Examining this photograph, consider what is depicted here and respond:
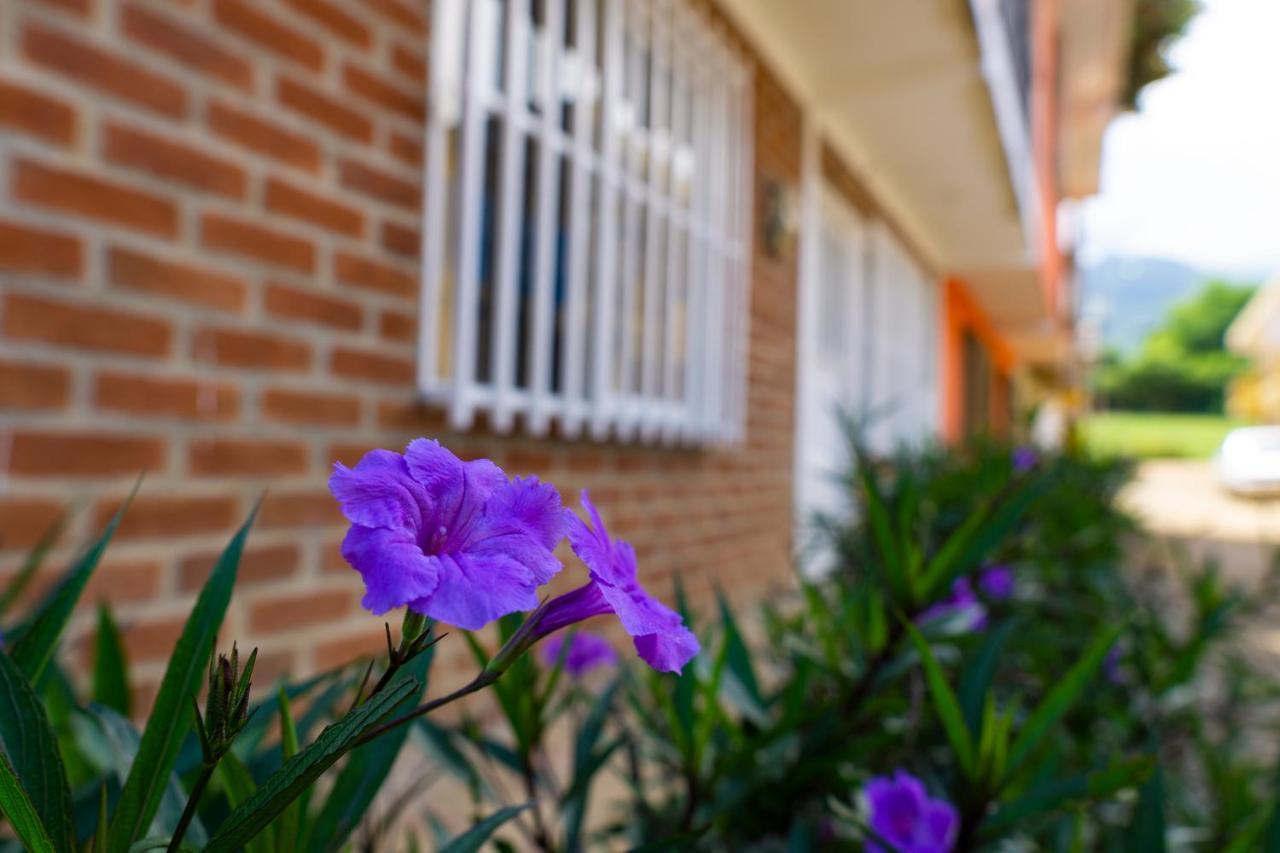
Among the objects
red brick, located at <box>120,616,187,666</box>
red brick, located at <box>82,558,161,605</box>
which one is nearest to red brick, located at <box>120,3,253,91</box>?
red brick, located at <box>82,558,161,605</box>

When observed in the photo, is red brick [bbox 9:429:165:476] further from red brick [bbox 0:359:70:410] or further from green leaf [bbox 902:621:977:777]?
green leaf [bbox 902:621:977:777]

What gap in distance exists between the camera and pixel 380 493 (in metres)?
0.30

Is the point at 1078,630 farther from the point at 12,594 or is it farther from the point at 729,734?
the point at 12,594

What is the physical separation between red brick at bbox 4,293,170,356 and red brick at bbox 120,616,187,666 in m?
0.50

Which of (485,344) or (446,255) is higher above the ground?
(446,255)

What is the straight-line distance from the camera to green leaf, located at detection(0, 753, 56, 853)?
0.86 ft

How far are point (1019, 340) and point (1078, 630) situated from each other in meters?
15.5

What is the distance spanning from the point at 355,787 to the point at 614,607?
0.72 feet

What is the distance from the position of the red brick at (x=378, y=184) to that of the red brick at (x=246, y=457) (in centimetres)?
61

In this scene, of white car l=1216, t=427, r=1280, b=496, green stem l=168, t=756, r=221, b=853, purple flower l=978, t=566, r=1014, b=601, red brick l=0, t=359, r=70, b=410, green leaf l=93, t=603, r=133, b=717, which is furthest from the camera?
white car l=1216, t=427, r=1280, b=496

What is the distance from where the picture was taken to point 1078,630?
5.78 feet

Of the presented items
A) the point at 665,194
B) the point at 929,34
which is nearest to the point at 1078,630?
the point at 665,194

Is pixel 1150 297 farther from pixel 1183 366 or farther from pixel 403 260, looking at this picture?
pixel 403 260

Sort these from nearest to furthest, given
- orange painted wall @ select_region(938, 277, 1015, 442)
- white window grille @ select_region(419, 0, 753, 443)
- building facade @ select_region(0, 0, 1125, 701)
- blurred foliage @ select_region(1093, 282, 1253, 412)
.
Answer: building facade @ select_region(0, 0, 1125, 701), white window grille @ select_region(419, 0, 753, 443), orange painted wall @ select_region(938, 277, 1015, 442), blurred foliage @ select_region(1093, 282, 1253, 412)
